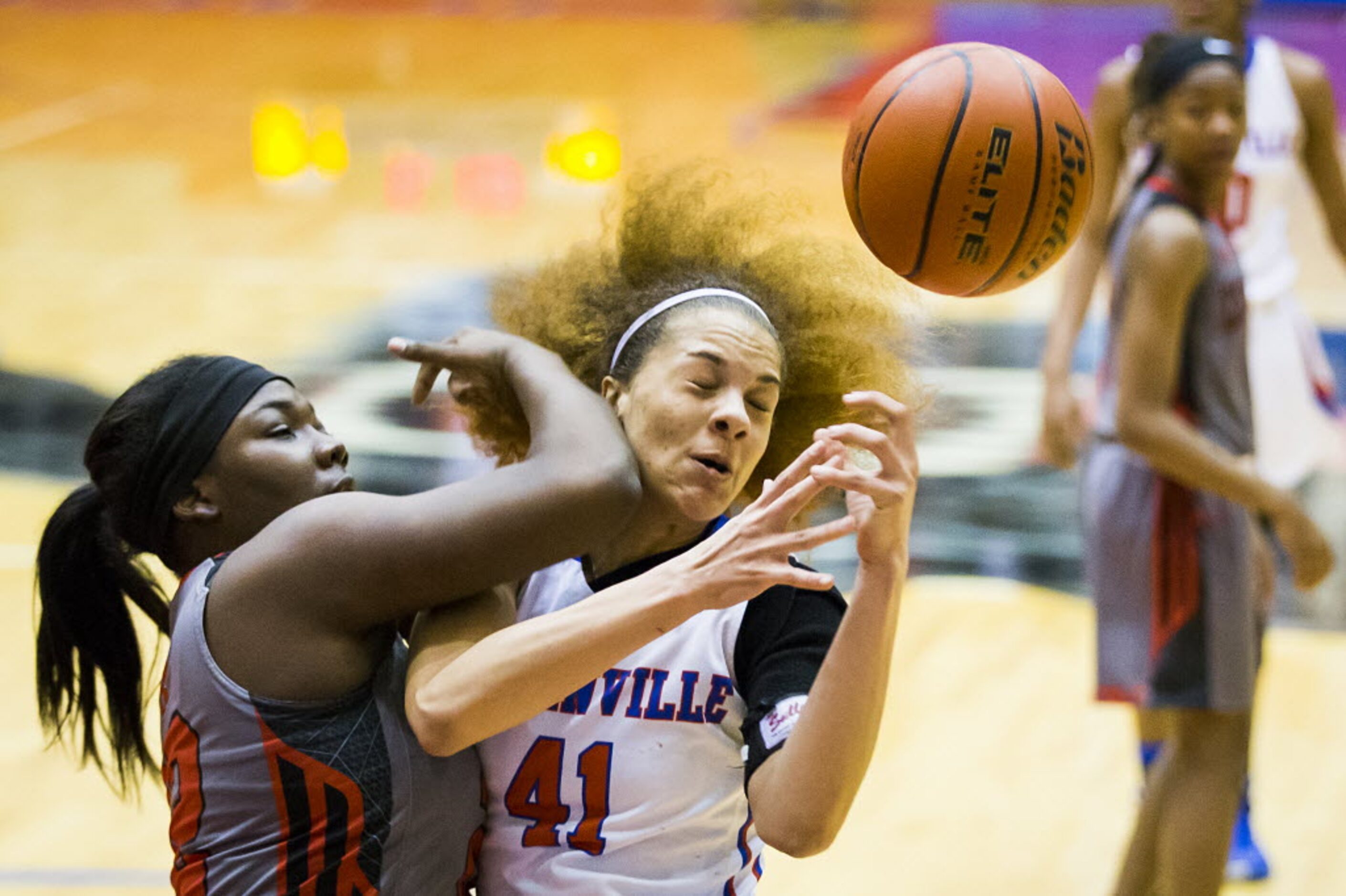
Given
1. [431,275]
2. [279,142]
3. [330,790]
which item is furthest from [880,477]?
[279,142]

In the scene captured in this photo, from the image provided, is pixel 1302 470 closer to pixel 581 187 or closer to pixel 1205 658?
pixel 1205 658

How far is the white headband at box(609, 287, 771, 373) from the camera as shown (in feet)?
7.79

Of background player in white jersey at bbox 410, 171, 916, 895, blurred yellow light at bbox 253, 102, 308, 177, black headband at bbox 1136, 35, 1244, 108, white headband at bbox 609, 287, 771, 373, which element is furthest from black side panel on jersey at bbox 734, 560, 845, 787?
blurred yellow light at bbox 253, 102, 308, 177

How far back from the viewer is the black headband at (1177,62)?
357 centimetres

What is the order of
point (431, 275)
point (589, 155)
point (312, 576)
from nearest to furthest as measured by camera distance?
point (312, 576) < point (431, 275) < point (589, 155)

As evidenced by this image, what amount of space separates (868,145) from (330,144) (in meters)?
9.08

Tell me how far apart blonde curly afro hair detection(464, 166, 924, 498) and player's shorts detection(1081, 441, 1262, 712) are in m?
1.25

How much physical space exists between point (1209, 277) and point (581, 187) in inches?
280

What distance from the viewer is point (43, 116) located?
38.9 ft

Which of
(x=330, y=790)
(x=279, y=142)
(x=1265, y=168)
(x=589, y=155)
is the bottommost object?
(x=589, y=155)

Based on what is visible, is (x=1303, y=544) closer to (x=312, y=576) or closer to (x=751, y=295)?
(x=751, y=295)

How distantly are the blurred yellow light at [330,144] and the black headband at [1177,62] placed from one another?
7693mm

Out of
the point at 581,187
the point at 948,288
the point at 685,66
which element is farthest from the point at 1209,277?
the point at 685,66

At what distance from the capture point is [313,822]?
83.0 inches
